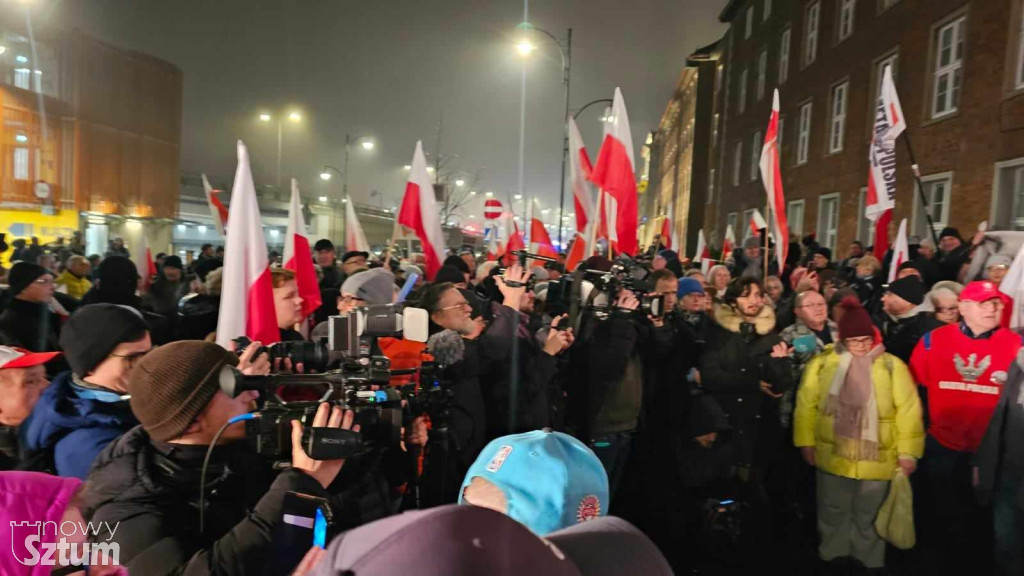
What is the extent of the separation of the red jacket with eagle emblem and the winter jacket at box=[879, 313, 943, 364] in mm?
705

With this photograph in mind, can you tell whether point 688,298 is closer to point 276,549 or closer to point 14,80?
point 276,549

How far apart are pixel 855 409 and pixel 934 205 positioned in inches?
485

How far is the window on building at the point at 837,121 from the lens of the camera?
19.2 meters

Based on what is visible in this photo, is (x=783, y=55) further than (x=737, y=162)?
No

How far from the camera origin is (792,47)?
77.8 feet

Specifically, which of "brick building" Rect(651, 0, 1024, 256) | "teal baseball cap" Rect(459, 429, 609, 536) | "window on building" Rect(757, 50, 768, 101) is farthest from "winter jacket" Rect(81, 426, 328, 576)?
"window on building" Rect(757, 50, 768, 101)

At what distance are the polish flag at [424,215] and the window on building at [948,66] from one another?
11190mm

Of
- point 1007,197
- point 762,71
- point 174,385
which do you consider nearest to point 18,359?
point 174,385

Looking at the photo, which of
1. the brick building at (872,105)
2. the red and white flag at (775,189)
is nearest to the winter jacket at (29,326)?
the red and white flag at (775,189)

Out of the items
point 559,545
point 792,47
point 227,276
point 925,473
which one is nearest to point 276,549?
point 559,545

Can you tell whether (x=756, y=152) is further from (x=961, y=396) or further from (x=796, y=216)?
(x=961, y=396)

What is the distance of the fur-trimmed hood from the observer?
521cm

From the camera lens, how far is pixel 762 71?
2817 centimetres

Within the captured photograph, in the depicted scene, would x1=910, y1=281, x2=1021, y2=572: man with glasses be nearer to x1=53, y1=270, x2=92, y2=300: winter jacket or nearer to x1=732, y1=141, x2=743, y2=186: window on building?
x1=53, y1=270, x2=92, y2=300: winter jacket
